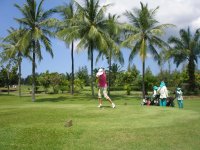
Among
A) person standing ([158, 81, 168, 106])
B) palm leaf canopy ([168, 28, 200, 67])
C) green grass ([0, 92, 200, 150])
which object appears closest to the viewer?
green grass ([0, 92, 200, 150])

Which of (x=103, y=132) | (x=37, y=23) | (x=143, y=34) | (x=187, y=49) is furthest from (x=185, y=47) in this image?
(x=103, y=132)

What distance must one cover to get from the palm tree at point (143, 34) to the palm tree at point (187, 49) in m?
9.74

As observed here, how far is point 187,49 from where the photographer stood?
4647cm

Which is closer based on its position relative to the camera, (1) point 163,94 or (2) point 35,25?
(1) point 163,94

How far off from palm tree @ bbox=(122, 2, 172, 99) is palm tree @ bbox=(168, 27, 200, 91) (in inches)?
383

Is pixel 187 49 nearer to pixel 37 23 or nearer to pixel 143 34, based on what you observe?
pixel 143 34

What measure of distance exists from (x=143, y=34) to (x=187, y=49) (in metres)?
12.0

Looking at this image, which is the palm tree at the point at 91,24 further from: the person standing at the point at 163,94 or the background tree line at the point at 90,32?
the person standing at the point at 163,94

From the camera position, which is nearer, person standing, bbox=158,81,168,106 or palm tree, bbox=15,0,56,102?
person standing, bbox=158,81,168,106

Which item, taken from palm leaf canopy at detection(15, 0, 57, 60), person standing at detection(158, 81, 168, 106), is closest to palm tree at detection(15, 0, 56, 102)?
palm leaf canopy at detection(15, 0, 57, 60)

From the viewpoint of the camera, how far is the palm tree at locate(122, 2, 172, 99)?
36344 mm

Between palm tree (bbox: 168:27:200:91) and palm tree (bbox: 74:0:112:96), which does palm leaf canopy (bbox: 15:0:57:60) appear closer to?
palm tree (bbox: 74:0:112:96)

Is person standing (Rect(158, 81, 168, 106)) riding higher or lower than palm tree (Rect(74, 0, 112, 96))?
lower

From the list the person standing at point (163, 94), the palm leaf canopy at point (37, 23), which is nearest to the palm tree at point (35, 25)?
the palm leaf canopy at point (37, 23)
